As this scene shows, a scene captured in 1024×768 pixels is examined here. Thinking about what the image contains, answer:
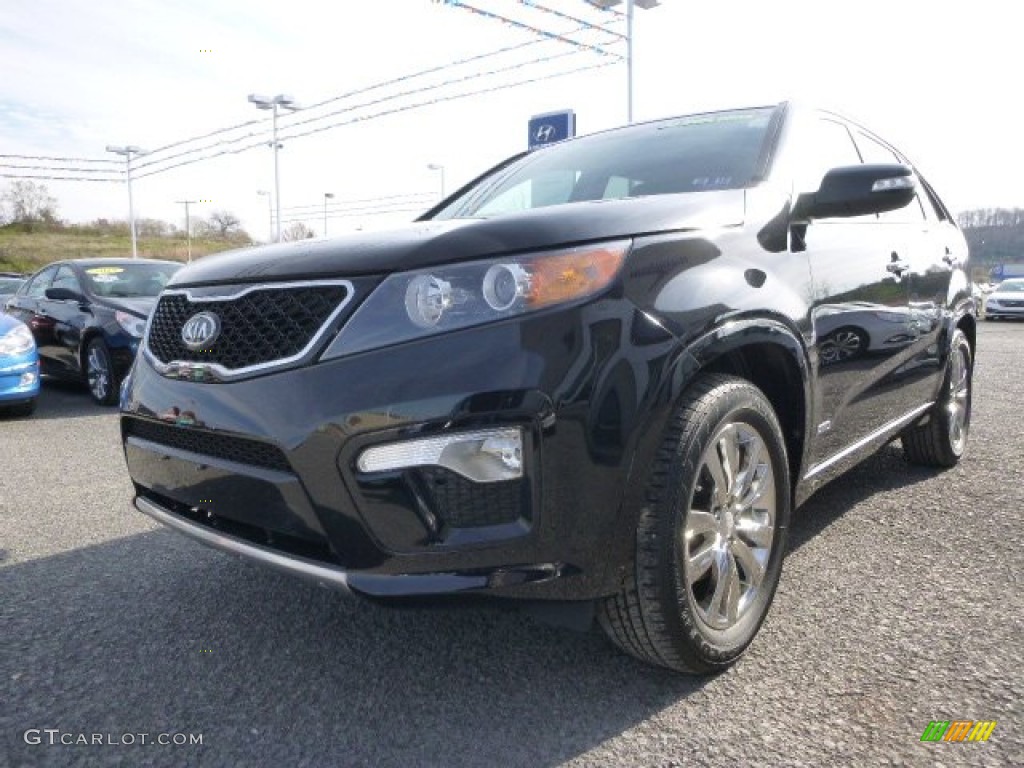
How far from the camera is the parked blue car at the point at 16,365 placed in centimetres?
611

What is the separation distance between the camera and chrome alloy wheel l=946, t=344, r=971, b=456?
13.1 feet

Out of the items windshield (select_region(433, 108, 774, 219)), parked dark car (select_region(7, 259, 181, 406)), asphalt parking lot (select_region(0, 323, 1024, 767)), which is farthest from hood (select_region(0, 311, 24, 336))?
windshield (select_region(433, 108, 774, 219))

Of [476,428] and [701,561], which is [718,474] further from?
[476,428]

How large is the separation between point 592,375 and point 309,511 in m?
0.70

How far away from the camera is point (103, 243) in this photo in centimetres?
5741

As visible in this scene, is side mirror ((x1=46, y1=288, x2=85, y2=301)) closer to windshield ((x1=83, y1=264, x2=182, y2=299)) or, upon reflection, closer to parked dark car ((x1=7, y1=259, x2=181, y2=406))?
parked dark car ((x1=7, y1=259, x2=181, y2=406))

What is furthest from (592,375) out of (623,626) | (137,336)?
(137,336)

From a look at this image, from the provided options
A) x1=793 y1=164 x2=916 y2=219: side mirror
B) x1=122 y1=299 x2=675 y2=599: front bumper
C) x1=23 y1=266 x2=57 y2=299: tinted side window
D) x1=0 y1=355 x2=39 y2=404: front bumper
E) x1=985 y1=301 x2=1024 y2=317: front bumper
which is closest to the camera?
x1=122 y1=299 x2=675 y2=599: front bumper

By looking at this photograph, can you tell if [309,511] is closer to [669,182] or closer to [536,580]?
[536,580]

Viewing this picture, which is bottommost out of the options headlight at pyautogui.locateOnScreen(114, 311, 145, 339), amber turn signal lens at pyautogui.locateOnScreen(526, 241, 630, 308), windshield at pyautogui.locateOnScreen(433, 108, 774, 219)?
headlight at pyautogui.locateOnScreen(114, 311, 145, 339)

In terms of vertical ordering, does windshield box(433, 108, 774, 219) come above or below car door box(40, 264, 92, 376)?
above

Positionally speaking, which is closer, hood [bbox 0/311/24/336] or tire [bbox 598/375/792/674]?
tire [bbox 598/375/792/674]

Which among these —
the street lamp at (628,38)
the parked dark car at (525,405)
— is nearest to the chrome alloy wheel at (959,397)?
the parked dark car at (525,405)
